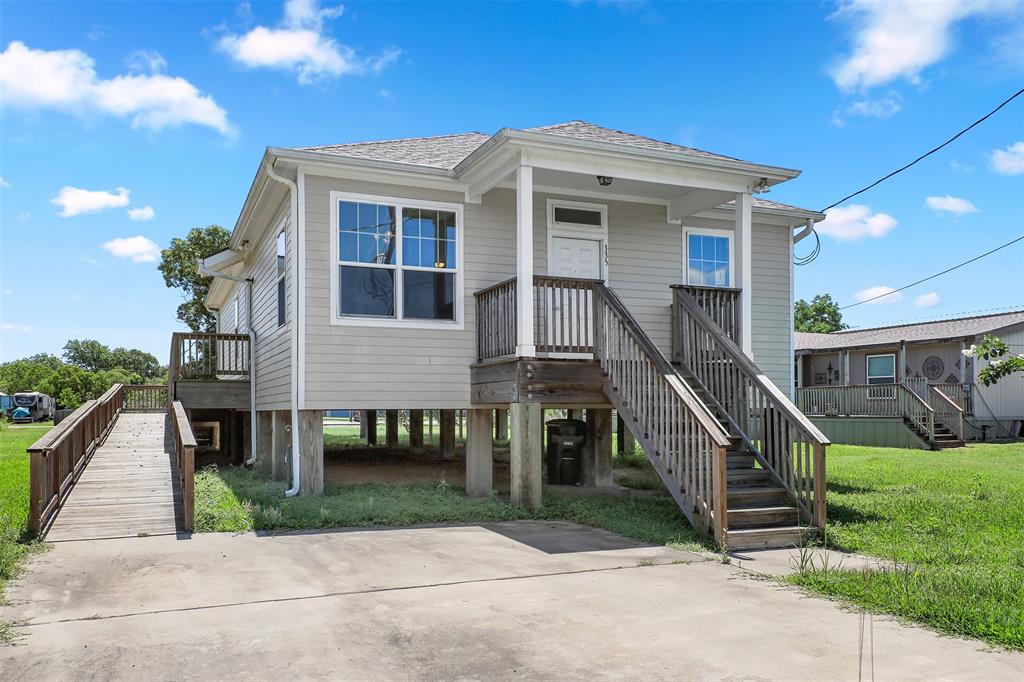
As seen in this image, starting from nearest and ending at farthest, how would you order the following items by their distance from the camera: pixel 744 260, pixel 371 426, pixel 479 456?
pixel 744 260
pixel 479 456
pixel 371 426

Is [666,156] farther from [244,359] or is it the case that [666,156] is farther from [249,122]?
[249,122]

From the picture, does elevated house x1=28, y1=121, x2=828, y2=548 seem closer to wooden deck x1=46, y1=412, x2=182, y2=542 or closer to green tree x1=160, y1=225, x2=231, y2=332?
wooden deck x1=46, y1=412, x2=182, y2=542

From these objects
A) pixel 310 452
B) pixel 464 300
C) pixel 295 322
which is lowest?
pixel 310 452

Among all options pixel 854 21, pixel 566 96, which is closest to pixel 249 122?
pixel 566 96

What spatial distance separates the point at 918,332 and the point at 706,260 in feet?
62.9

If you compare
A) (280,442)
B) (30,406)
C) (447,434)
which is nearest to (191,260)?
(30,406)

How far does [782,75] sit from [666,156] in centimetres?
965

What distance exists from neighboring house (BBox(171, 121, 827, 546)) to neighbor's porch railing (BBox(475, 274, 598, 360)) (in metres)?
0.04

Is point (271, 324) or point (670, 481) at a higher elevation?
point (271, 324)

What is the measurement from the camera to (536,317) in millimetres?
10922

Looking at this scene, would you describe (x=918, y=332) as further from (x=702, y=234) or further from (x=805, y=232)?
(x=702, y=234)

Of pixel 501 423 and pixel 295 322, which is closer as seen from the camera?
pixel 295 322

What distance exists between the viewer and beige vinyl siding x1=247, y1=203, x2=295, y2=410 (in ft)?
36.9

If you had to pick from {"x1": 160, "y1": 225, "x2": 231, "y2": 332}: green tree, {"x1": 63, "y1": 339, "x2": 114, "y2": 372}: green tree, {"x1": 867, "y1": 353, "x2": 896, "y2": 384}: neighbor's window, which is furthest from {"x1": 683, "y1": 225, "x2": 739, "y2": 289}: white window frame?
{"x1": 63, "y1": 339, "x2": 114, "y2": 372}: green tree
